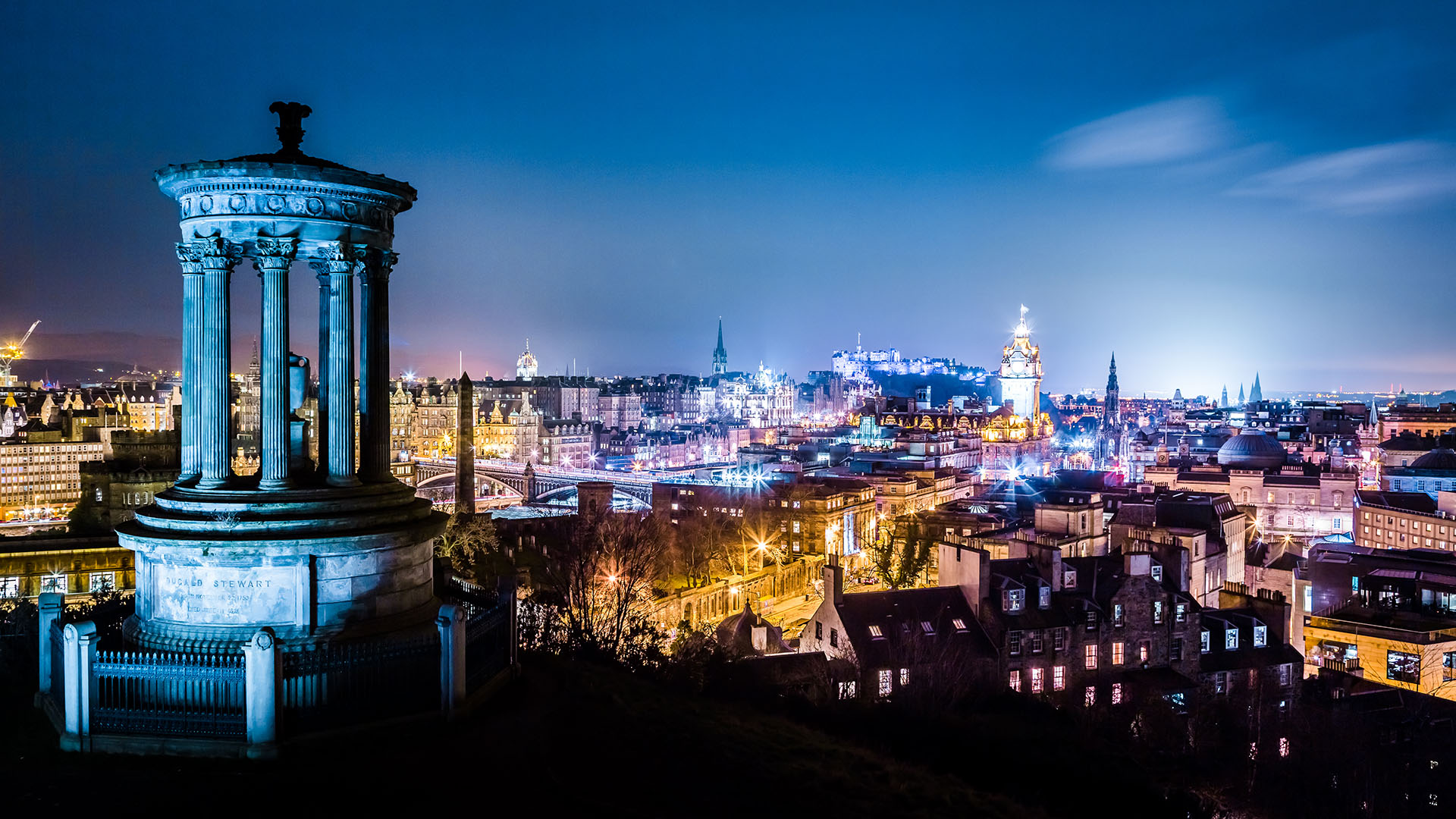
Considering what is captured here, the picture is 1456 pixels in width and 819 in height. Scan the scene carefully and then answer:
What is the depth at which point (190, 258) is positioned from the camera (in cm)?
1445

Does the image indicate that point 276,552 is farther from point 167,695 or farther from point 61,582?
point 61,582

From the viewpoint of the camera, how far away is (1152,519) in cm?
5425

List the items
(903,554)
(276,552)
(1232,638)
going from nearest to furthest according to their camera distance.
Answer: (276,552) → (1232,638) → (903,554)

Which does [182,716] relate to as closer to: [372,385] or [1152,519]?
[372,385]

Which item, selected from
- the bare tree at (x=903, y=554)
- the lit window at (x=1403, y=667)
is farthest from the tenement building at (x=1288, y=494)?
the lit window at (x=1403, y=667)

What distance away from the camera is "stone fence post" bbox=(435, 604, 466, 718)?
1286 cm

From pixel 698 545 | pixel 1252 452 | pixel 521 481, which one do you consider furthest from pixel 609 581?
pixel 1252 452

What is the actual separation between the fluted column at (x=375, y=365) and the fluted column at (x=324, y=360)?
1.76 ft

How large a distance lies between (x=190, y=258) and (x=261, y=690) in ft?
20.4

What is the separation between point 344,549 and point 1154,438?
6170 inches

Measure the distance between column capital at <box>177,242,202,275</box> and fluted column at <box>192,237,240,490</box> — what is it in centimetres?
5

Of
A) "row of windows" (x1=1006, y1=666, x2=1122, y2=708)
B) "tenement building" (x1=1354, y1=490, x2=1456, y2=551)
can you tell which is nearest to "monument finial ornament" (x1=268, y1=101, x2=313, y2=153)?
"row of windows" (x1=1006, y1=666, x2=1122, y2=708)

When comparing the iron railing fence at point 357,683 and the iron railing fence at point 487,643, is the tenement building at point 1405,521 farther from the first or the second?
the iron railing fence at point 357,683

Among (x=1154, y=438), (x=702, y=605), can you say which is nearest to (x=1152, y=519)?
(x=702, y=605)
